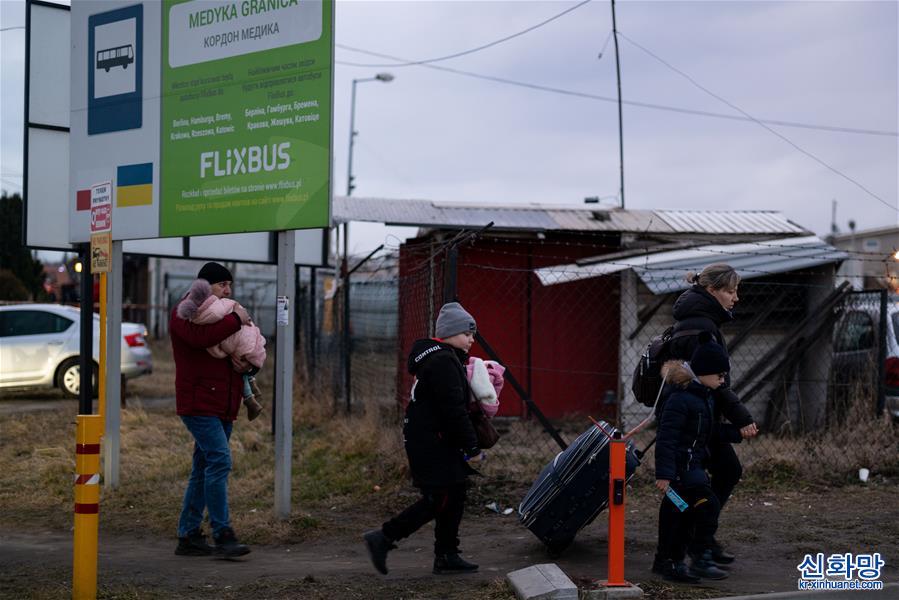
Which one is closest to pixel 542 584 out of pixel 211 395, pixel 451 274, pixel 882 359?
pixel 211 395

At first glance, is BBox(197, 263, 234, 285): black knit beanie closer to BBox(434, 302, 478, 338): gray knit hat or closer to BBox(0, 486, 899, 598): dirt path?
BBox(434, 302, 478, 338): gray knit hat

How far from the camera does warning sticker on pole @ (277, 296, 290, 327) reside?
7164 millimetres

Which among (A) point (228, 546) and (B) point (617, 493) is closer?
(B) point (617, 493)

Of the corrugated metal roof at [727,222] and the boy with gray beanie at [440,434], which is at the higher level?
the corrugated metal roof at [727,222]

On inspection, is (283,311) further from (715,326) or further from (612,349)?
(612,349)

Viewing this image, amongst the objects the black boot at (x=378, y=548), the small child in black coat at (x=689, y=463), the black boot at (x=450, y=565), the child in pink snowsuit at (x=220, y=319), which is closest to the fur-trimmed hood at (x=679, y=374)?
the small child in black coat at (x=689, y=463)

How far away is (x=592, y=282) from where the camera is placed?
1242cm

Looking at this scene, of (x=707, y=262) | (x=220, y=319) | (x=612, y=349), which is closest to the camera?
(x=220, y=319)

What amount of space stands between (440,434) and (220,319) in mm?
1640

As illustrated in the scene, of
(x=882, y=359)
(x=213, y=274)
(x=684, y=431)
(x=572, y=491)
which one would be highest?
(x=213, y=274)

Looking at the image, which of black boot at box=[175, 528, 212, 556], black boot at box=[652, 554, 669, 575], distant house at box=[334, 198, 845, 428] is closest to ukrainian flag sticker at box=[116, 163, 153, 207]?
black boot at box=[175, 528, 212, 556]

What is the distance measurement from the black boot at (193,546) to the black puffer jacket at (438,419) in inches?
68.5

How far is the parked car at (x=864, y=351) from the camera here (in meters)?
9.56

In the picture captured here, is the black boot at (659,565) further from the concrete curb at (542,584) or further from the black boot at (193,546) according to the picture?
the black boot at (193,546)
